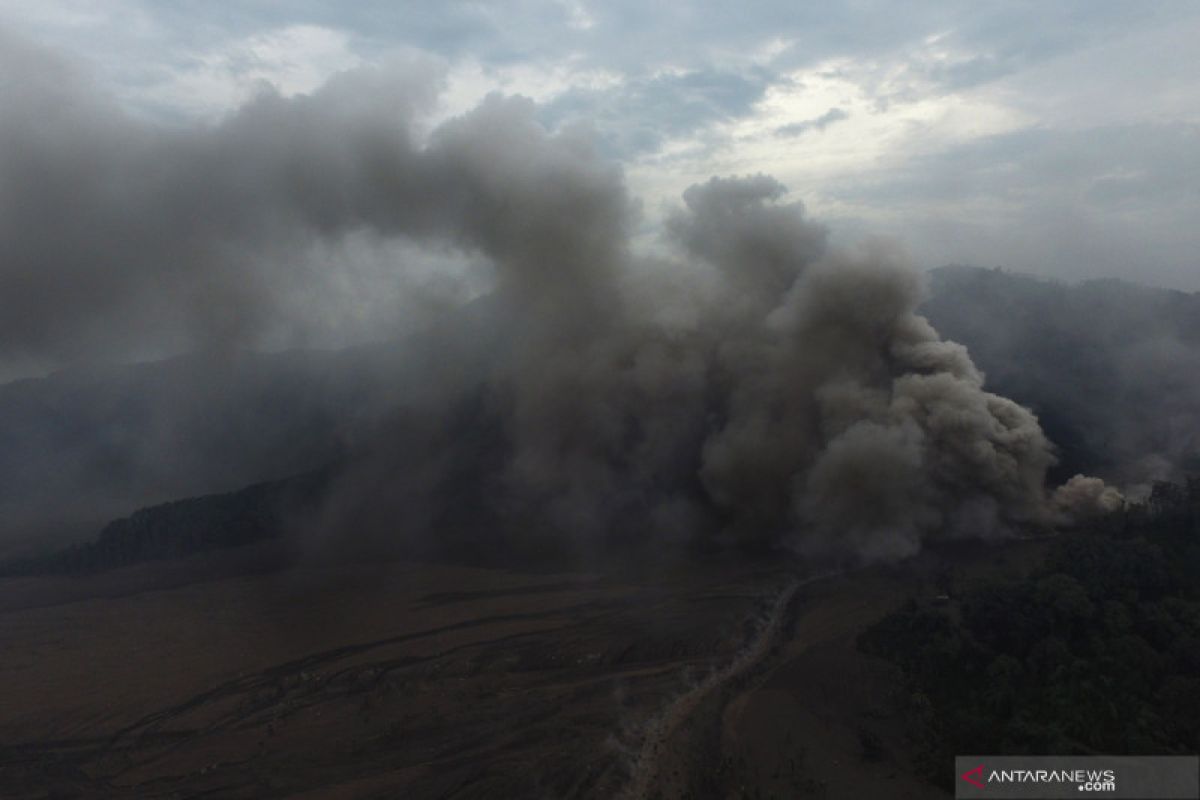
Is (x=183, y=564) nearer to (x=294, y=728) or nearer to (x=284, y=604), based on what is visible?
(x=284, y=604)

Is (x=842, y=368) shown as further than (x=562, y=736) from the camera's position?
Yes

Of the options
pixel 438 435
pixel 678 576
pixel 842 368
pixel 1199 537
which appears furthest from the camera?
pixel 438 435

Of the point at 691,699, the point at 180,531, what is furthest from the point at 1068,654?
the point at 180,531

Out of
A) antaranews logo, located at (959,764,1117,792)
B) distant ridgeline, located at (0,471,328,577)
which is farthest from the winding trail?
distant ridgeline, located at (0,471,328,577)

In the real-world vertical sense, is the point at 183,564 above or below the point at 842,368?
below

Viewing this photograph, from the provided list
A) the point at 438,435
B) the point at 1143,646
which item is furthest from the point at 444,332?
the point at 1143,646

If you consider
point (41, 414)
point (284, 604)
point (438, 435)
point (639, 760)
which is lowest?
point (639, 760)

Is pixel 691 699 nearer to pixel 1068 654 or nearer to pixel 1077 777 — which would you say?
pixel 1077 777
